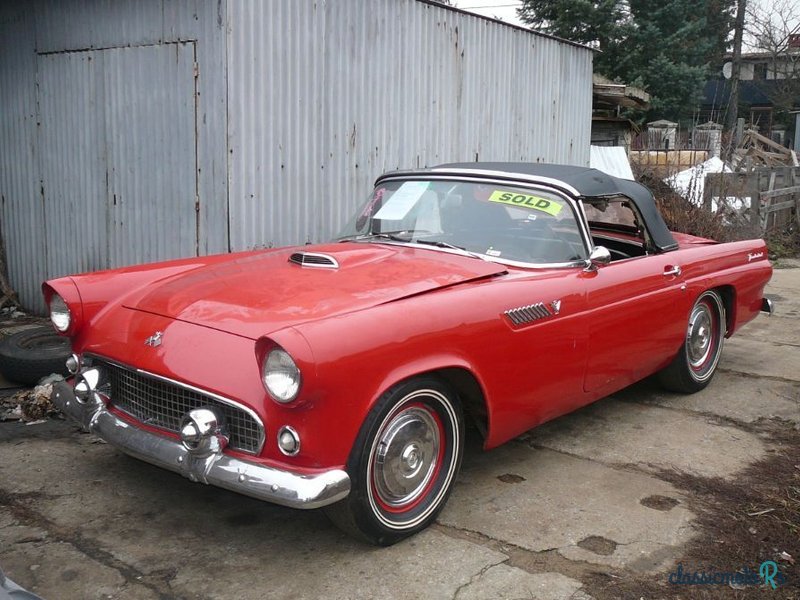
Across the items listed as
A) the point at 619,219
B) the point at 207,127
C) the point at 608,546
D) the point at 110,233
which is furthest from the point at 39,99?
the point at 608,546

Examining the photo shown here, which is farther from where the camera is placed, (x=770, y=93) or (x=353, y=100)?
(x=770, y=93)

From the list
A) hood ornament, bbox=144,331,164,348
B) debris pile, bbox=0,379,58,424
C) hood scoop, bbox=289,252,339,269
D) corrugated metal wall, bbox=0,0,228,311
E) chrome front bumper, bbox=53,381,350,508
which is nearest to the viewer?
chrome front bumper, bbox=53,381,350,508

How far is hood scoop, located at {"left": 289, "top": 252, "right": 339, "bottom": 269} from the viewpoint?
3.77 metres

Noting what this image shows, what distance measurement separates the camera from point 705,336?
17.9 feet

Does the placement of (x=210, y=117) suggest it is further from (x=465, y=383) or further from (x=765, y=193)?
(x=765, y=193)

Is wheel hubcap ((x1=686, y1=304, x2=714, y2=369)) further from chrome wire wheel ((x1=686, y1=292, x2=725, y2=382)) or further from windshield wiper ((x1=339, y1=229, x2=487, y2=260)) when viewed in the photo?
windshield wiper ((x1=339, y1=229, x2=487, y2=260))

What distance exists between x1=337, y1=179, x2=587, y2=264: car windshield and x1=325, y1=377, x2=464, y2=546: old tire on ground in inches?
40.4

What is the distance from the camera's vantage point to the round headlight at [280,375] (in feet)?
9.13

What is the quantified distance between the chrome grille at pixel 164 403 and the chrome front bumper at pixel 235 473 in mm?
74

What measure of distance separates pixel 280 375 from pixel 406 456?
704 mm

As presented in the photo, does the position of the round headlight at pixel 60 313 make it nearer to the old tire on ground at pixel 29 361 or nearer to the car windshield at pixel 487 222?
Answer: the old tire on ground at pixel 29 361

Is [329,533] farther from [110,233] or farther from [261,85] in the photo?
[110,233]

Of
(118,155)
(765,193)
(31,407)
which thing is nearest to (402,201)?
(31,407)

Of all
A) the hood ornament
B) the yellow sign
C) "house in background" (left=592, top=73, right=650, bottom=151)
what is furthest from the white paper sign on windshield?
"house in background" (left=592, top=73, right=650, bottom=151)
